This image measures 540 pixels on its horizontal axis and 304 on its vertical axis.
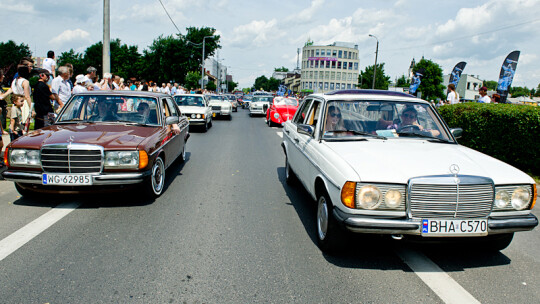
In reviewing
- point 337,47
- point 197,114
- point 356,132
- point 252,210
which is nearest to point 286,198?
point 252,210

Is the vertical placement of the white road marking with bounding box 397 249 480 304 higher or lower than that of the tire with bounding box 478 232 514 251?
lower

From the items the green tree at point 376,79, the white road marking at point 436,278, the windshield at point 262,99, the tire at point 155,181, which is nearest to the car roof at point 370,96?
the white road marking at point 436,278

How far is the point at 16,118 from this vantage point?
8883mm

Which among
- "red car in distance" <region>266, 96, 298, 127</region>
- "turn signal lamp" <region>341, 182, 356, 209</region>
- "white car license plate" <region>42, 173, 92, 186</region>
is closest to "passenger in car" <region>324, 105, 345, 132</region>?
"turn signal lamp" <region>341, 182, 356, 209</region>

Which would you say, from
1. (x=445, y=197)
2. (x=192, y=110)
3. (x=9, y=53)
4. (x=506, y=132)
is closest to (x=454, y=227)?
(x=445, y=197)

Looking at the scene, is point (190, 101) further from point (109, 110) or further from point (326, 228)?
point (326, 228)

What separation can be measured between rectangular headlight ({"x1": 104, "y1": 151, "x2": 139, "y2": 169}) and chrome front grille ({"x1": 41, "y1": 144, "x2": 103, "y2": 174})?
0.11 meters

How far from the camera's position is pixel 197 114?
1578 cm

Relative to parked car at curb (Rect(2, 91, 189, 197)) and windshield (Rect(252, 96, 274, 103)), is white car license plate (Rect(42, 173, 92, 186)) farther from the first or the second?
windshield (Rect(252, 96, 274, 103))

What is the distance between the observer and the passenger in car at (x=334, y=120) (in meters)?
4.61

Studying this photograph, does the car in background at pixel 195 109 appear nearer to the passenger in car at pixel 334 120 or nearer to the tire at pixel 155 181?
the tire at pixel 155 181

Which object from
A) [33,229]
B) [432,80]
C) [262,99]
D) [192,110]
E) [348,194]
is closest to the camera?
[348,194]

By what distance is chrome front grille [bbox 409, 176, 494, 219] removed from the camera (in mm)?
3223

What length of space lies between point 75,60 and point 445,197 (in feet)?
331
